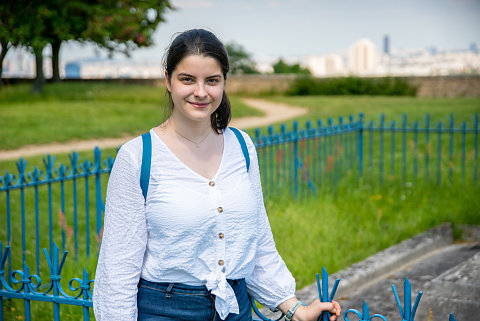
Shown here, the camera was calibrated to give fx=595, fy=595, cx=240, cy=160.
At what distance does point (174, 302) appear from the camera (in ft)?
6.26

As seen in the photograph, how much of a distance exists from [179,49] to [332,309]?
100 cm

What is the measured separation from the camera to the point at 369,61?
11169cm

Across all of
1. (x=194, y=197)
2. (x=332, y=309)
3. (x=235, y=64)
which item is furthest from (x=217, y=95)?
(x=235, y=64)

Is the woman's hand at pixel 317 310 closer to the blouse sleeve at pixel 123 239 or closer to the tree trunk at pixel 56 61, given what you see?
the blouse sleeve at pixel 123 239

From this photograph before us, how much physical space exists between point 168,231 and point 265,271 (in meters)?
0.44

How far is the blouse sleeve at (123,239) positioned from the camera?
184 centimetres

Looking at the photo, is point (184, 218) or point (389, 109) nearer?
point (184, 218)

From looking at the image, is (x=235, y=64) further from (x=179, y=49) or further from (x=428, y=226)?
(x=179, y=49)

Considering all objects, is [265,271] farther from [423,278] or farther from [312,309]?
[423,278]

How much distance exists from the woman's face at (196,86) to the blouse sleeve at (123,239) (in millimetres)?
206

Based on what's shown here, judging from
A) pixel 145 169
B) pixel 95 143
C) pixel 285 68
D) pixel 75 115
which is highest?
pixel 285 68

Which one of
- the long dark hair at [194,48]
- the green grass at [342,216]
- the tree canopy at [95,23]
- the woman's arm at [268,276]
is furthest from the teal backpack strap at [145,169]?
the tree canopy at [95,23]

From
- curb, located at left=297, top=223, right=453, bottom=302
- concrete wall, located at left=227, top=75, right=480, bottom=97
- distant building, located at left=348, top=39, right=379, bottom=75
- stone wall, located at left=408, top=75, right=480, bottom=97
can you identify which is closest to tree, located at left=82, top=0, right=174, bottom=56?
concrete wall, located at left=227, top=75, right=480, bottom=97

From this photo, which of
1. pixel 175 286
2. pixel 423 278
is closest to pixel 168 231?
pixel 175 286
